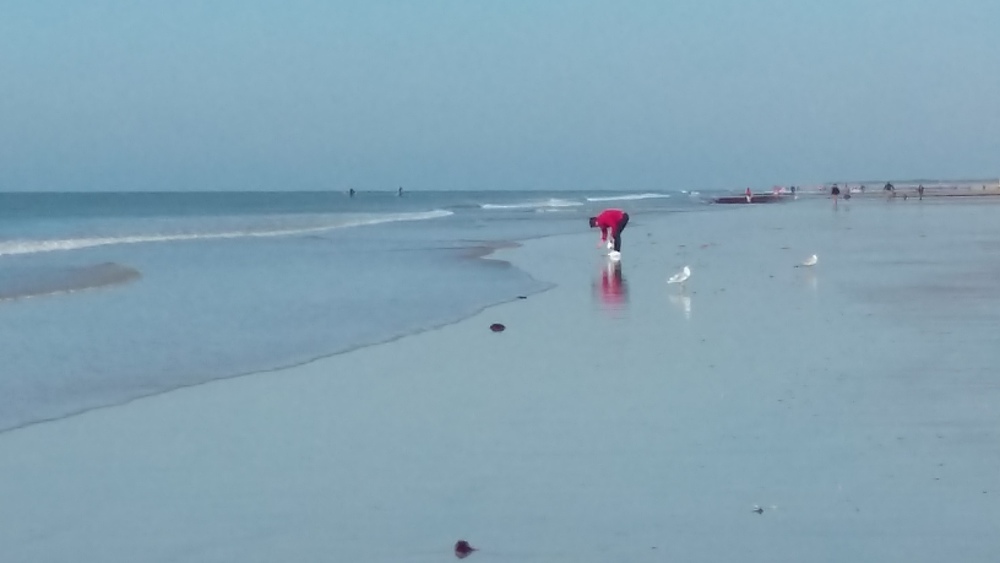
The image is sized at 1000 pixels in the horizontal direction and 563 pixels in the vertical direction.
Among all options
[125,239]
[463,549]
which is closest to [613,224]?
[125,239]

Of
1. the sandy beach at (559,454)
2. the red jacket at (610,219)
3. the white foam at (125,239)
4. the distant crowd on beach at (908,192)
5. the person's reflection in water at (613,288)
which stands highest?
the red jacket at (610,219)

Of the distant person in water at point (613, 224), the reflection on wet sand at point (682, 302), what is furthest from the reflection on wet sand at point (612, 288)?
the distant person in water at point (613, 224)

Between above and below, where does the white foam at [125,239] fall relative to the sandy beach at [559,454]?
below

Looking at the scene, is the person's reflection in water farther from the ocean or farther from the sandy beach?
the sandy beach

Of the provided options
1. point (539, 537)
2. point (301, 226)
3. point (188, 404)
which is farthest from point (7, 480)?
point (301, 226)

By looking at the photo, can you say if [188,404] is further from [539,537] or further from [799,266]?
[799,266]

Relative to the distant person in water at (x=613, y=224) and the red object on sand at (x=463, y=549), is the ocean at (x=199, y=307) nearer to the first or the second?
the distant person in water at (x=613, y=224)

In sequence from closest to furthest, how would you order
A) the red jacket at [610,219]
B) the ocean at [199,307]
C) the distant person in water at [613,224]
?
the ocean at [199,307] < the distant person in water at [613,224] < the red jacket at [610,219]

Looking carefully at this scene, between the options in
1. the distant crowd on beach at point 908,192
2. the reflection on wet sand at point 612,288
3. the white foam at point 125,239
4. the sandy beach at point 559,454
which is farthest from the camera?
the distant crowd on beach at point 908,192

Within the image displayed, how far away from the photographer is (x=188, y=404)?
8875 millimetres

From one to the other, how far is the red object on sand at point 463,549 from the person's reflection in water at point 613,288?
29.7ft

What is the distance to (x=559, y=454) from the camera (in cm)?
707

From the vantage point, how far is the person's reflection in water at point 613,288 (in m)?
15.1

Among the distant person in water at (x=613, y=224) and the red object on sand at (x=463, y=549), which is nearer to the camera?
the red object on sand at (x=463, y=549)
